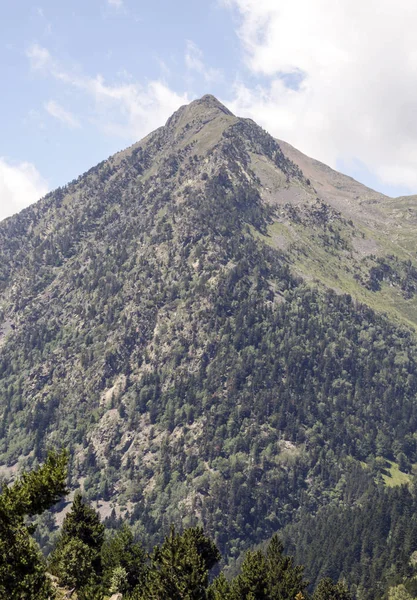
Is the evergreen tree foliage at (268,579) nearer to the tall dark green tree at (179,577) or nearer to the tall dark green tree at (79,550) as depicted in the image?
the tall dark green tree at (179,577)

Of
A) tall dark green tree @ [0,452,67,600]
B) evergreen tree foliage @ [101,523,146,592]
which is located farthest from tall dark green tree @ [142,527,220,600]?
tall dark green tree @ [0,452,67,600]

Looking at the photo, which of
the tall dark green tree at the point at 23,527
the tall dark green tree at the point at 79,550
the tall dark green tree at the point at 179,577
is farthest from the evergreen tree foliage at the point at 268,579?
the tall dark green tree at the point at 23,527

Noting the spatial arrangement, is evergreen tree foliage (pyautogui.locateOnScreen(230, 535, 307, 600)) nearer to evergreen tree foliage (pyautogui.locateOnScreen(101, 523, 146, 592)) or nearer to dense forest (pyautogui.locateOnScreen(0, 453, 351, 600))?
dense forest (pyautogui.locateOnScreen(0, 453, 351, 600))

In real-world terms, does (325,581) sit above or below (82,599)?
below

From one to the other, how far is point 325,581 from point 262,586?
209 ft

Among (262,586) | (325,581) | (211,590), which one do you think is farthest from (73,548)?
(325,581)

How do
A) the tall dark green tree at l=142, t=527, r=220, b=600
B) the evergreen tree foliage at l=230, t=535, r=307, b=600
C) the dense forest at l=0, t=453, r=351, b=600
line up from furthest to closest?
the evergreen tree foliage at l=230, t=535, r=307, b=600 < the tall dark green tree at l=142, t=527, r=220, b=600 < the dense forest at l=0, t=453, r=351, b=600

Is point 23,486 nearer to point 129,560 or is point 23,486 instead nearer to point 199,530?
point 199,530

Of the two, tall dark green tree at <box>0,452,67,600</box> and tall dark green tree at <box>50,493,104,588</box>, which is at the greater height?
tall dark green tree at <box>0,452,67,600</box>

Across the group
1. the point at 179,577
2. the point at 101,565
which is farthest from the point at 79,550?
the point at 101,565

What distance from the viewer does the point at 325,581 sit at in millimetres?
136000

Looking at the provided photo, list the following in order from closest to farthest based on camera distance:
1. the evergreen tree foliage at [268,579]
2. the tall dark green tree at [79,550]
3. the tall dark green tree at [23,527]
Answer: the tall dark green tree at [23,527] < the evergreen tree foliage at [268,579] < the tall dark green tree at [79,550]

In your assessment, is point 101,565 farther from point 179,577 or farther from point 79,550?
point 179,577

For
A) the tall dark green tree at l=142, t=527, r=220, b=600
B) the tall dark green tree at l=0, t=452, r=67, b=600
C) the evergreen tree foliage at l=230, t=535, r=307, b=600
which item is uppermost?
the tall dark green tree at l=0, t=452, r=67, b=600
